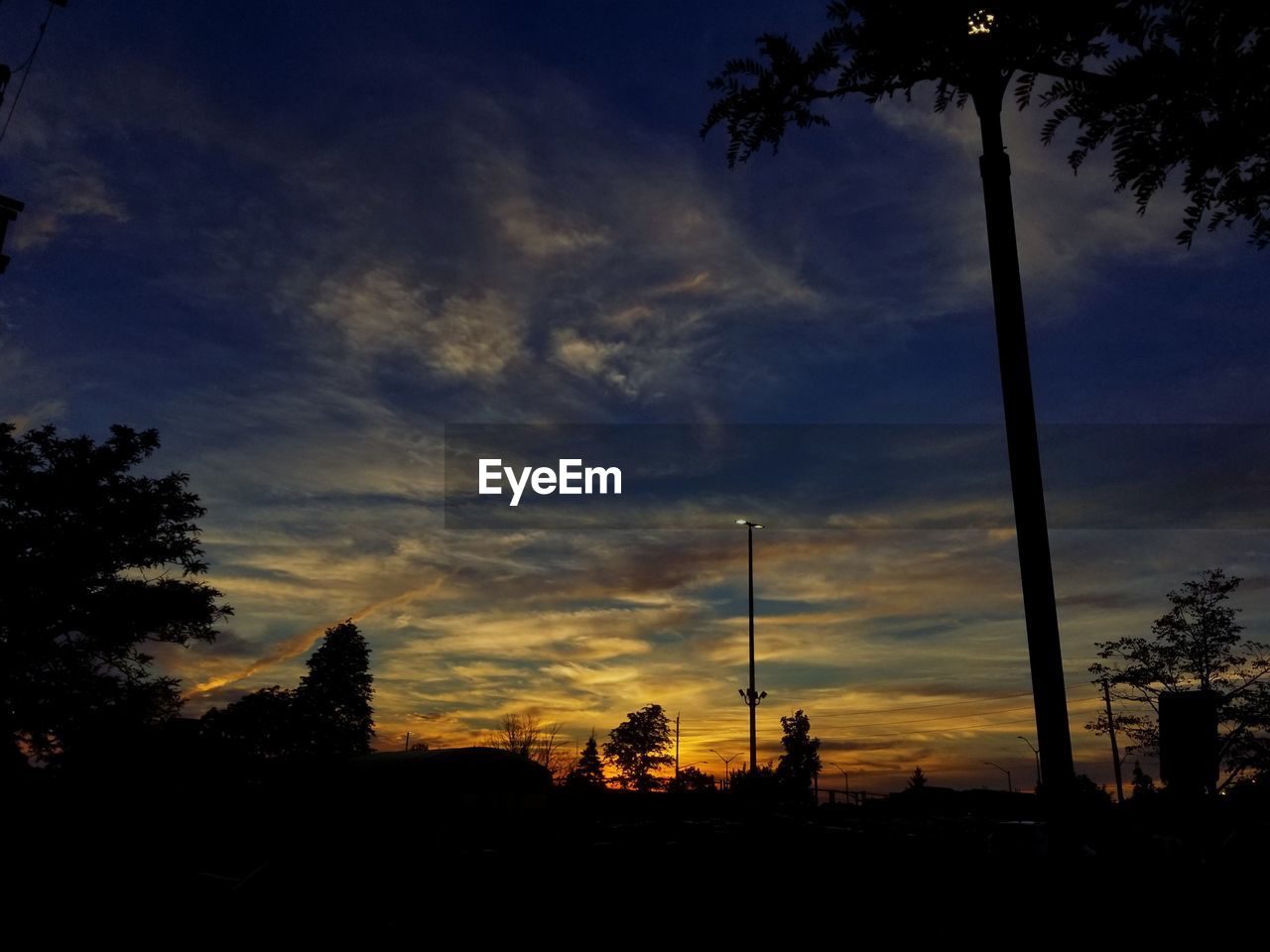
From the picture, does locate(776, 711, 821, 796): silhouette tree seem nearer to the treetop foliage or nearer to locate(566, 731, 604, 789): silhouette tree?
A: locate(566, 731, 604, 789): silhouette tree

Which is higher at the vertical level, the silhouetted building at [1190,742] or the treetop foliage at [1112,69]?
the treetop foliage at [1112,69]

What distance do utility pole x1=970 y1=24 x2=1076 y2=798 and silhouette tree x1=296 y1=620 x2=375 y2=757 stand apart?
7826cm

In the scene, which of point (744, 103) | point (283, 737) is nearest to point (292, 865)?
point (744, 103)

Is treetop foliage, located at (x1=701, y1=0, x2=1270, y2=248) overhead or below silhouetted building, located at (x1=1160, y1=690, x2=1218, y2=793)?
overhead

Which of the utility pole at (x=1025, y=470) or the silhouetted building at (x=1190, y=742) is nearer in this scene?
the utility pole at (x=1025, y=470)

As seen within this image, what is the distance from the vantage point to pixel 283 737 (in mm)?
68062

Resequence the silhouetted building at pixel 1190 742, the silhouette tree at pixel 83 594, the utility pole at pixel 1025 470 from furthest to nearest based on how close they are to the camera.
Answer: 1. the silhouette tree at pixel 83 594
2. the silhouetted building at pixel 1190 742
3. the utility pole at pixel 1025 470

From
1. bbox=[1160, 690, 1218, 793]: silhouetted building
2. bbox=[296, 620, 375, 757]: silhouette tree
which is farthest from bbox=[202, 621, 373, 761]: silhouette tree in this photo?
bbox=[1160, 690, 1218, 793]: silhouetted building

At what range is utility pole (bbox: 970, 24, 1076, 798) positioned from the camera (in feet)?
13.9

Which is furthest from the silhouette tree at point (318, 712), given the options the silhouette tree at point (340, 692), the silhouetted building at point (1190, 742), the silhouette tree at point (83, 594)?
the silhouetted building at point (1190, 742)

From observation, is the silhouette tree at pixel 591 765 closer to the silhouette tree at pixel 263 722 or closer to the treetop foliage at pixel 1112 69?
the silhouette tree at pixel 263 722

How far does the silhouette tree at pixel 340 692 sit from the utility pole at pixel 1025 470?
7826cm

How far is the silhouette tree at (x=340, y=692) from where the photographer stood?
75.8m

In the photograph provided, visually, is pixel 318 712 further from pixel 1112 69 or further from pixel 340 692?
pixel 1112 69
